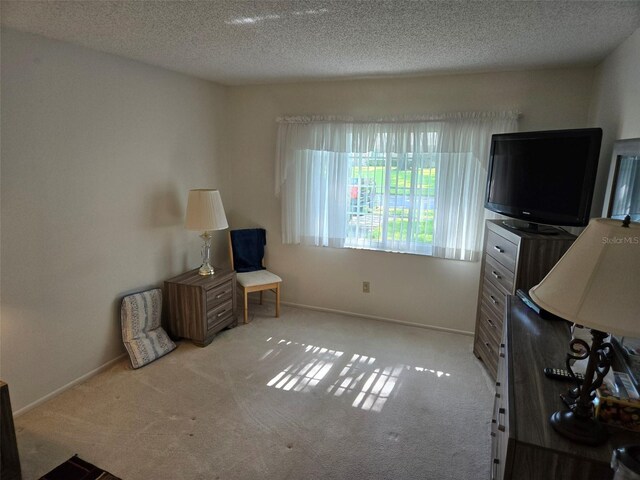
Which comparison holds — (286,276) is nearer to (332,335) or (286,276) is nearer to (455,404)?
(332,335)

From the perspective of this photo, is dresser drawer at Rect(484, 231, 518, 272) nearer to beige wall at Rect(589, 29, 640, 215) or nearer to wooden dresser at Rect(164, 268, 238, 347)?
beige wall at Rect(589, 29, 640, 215)

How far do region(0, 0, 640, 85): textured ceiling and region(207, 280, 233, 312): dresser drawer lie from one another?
6.51 feet

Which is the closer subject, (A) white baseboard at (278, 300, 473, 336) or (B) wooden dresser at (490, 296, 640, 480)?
(B) wooden dresser at (490, 296, 640, 480)

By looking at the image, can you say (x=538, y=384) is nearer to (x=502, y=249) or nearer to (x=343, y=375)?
(x=502, y=249)

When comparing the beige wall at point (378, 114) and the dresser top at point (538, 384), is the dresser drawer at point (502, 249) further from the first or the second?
the beige wall at point (378, 114)

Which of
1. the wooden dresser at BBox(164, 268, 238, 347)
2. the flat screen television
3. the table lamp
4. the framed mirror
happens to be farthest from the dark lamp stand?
the table lamp

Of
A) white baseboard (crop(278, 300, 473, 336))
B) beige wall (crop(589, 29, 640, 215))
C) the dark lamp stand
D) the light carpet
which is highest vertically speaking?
beige wall (crop(589, 29, 640, 215))

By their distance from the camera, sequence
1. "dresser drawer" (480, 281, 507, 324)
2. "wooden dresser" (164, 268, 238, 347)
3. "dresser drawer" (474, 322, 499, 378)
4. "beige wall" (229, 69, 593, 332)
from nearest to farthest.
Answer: "dresser drawer" (480, 281, 507, 324) → "dresser drawer" (474, 322, 499, 378) → "beige wall" (229, 69, 593, 332) → "wooden dresser" (164, 268, 238, 347)

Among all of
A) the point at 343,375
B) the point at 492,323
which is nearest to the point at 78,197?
the point at 343,375

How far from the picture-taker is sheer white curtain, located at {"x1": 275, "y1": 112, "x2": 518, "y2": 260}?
3.29 meters

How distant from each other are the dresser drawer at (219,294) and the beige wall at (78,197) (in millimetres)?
524

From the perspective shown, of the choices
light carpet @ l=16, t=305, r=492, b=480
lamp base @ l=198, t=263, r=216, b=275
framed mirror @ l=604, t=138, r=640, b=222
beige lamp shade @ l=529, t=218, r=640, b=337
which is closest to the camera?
beige lamp shade @ l=529, t=218, r=640, b=337

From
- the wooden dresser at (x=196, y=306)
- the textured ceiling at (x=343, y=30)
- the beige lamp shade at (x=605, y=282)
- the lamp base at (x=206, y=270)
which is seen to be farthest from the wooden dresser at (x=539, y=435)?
the lamp base at (x=206, y=270)

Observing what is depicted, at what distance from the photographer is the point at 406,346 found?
3.38 meters
